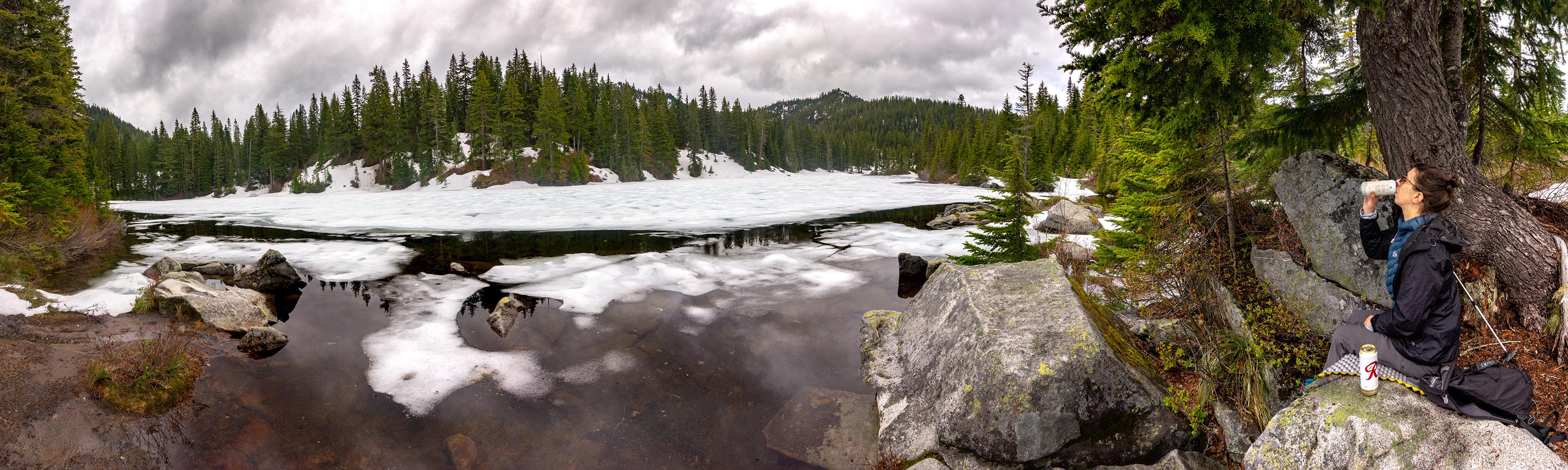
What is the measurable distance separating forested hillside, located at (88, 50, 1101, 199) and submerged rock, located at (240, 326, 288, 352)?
50.5 meters

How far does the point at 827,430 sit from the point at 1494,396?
5041mm

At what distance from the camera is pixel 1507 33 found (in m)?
6.39

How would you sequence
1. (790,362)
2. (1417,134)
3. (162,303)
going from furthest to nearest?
(162,303)
(790,362)
(1417,134)

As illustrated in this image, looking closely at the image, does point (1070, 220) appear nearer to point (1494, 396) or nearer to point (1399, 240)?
point (1399, 240)

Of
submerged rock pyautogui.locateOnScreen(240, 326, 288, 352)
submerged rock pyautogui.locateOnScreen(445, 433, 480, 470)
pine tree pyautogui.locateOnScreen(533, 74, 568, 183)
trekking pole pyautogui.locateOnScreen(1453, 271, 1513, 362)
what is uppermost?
pine tree pyautogui.locateOnScreen(533, 74, 568, 183)

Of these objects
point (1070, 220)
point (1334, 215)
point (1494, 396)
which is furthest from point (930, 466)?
point (1070, 220)

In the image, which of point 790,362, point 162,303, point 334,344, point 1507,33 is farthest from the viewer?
point 162,303

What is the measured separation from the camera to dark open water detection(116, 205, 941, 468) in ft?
20.0

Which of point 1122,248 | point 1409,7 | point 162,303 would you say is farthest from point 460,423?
point 1409,7

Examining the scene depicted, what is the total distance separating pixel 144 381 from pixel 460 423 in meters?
3.83

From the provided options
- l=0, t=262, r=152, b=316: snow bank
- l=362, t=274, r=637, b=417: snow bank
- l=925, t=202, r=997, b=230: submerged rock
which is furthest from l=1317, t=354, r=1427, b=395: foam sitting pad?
l=925, t=202, r=997, b=230: submerged rock

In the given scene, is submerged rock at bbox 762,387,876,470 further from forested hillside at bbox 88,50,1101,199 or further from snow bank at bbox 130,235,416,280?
forested hillside at bbox 88,50,1101,199

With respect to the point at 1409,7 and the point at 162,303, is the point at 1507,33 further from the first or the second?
the point at 162,303

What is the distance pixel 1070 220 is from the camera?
1928 centimetres
